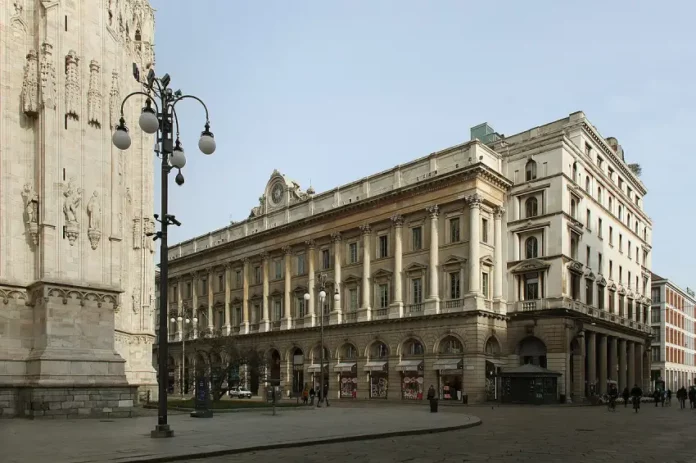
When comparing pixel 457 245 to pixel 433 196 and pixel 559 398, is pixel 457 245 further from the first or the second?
pixel 559 398

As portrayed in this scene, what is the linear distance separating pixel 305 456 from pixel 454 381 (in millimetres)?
35942

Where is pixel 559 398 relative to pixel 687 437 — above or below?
below

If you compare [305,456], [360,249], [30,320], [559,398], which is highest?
[360,249]

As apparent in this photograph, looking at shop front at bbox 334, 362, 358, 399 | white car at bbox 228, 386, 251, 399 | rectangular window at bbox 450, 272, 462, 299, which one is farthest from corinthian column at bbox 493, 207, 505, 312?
white car at bbox 228, 386, 251, 399

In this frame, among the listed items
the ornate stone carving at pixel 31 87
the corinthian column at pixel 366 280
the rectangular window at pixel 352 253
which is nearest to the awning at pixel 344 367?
the corinthian column at pixel 366 280

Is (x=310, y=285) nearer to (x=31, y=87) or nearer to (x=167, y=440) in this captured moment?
(x=31, y=87)

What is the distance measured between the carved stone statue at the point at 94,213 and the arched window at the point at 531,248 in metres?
33.2

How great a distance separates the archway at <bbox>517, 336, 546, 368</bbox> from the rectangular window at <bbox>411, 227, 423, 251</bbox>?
10.6 metres

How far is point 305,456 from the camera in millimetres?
14594

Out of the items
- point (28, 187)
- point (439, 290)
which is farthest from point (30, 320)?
point (439, 290)

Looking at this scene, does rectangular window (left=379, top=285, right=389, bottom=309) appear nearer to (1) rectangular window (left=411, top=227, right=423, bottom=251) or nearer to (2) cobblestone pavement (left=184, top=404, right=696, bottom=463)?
(1) rectangular window (left=411, top=227, right=423, bottom=251)

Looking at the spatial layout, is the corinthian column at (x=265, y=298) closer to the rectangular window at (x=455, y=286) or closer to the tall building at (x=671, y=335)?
the rectangular window at (x=455, y=286)

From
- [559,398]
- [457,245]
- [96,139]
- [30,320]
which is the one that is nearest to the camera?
[30,320]

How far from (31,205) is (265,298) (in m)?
40.9
